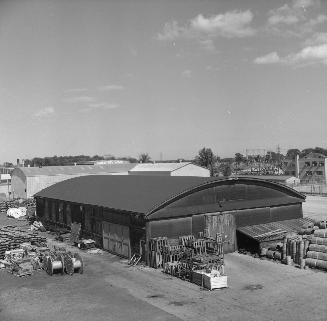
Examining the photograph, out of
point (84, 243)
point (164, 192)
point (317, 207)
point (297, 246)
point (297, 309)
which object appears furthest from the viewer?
point (317, 207)

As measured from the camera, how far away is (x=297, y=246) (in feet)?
89.1

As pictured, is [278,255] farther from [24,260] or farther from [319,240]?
[24,260]

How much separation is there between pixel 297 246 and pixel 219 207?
21.5 ft

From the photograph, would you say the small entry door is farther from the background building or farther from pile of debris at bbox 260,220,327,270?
the background building

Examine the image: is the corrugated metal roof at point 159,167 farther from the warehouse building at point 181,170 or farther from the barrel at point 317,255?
the barrel at point 317,255

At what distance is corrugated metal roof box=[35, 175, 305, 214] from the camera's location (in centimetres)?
3019

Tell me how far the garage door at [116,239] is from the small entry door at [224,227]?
19.3 feet

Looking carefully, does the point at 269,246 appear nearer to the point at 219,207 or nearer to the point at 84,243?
the point at 219,207

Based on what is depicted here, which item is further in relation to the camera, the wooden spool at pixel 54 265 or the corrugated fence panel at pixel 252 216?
the corrugated fence panel at pixel 252 216

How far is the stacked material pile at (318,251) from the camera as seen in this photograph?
26000mm

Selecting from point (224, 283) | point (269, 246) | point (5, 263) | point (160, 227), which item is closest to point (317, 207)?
point (269, 246)

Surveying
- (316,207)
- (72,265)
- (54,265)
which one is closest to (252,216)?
(72,265)

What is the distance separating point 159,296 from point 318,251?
37.0ft

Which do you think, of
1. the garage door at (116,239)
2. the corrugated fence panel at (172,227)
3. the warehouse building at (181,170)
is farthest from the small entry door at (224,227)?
the warehouse building at (181,170)
